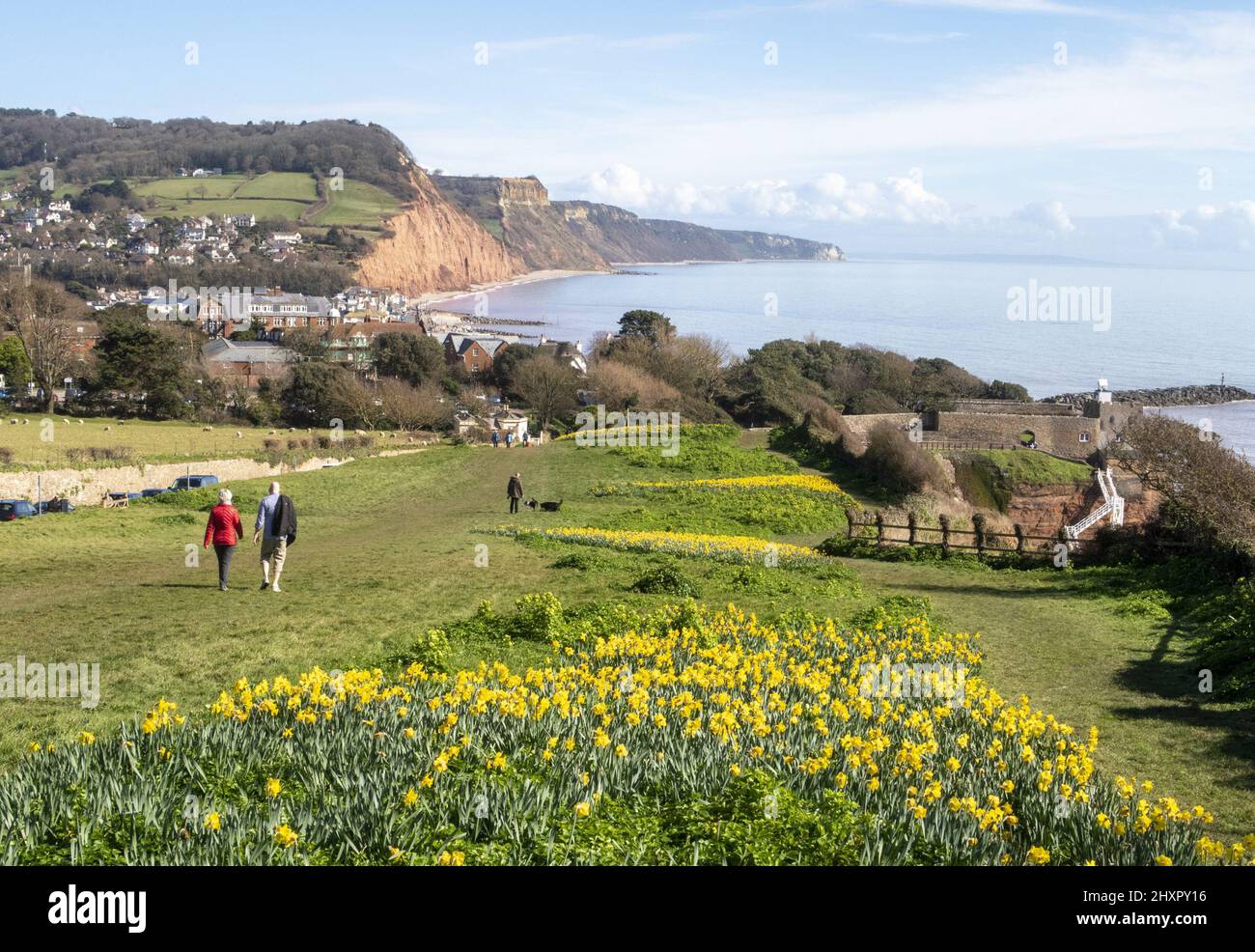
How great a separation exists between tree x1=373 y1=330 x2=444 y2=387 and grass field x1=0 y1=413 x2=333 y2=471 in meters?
24.3

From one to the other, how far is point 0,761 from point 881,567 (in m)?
19.1

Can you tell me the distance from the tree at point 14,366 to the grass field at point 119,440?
860 cm

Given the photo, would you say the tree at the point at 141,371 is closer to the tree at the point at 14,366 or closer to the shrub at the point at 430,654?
the tree at the point at 14,366

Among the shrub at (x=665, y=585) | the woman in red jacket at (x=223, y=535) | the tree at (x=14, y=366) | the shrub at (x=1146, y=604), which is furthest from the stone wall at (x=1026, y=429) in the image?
the tree at (x=14, y=366)

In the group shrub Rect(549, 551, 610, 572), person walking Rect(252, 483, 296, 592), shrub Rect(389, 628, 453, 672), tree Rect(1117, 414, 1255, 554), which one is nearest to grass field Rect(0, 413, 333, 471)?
shrub Rect(549, 551, 610, 572)

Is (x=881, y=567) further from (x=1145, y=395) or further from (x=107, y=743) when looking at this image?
(x=1145, y=395)

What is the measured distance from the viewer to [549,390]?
76.3 m

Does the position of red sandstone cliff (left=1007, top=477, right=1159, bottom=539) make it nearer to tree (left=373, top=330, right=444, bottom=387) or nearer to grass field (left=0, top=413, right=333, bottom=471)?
grass field (left=0, top=413, right=333, bottom=471)

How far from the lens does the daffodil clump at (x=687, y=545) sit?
24.0 meters

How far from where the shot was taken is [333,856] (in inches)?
240

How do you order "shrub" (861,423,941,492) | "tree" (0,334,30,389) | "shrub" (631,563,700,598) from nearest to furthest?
"shrub" (631,563,700,598), "shrub" (861,423,941,492), "tree" (0,334,30,389)

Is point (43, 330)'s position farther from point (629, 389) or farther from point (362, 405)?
point (629, 389)

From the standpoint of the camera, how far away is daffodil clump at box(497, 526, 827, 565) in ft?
78.8

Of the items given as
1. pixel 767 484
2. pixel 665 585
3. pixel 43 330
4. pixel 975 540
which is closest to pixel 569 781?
pixel 665 585
